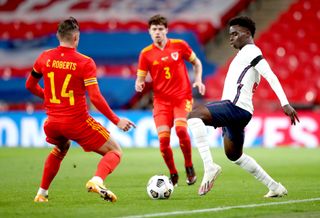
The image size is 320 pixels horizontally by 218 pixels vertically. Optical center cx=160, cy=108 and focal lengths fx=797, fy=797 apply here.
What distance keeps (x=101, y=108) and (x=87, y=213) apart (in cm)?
115

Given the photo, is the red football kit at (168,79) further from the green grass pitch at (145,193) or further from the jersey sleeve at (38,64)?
the jersey sleeve at (38,64)

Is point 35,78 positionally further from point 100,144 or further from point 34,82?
point 100,144

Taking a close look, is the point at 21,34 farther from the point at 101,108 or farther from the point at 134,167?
the point at 101,108

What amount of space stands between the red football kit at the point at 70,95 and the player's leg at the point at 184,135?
287cm

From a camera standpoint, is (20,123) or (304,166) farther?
(20,123)

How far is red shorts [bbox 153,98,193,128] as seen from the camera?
11.4 metres

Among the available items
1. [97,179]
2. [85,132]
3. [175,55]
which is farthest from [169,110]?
[97,179]

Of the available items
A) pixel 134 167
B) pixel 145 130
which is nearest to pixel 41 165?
pixel 134 167

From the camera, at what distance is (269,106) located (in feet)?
79.2

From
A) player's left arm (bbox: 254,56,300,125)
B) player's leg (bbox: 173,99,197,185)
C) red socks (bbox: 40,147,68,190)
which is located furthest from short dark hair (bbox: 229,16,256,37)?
player's leg (bbox: 173,99,197,185)

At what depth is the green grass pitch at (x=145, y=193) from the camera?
7.68 meters

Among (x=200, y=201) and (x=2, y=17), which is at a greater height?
(x=2, y=17)

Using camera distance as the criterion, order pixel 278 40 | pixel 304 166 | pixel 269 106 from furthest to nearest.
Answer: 1. pixel 278 40
2. pixel 269 106
3. pixel 304 166

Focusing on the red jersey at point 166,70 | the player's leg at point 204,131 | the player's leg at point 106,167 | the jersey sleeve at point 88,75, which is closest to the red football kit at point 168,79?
the red jersey at point 166,70
